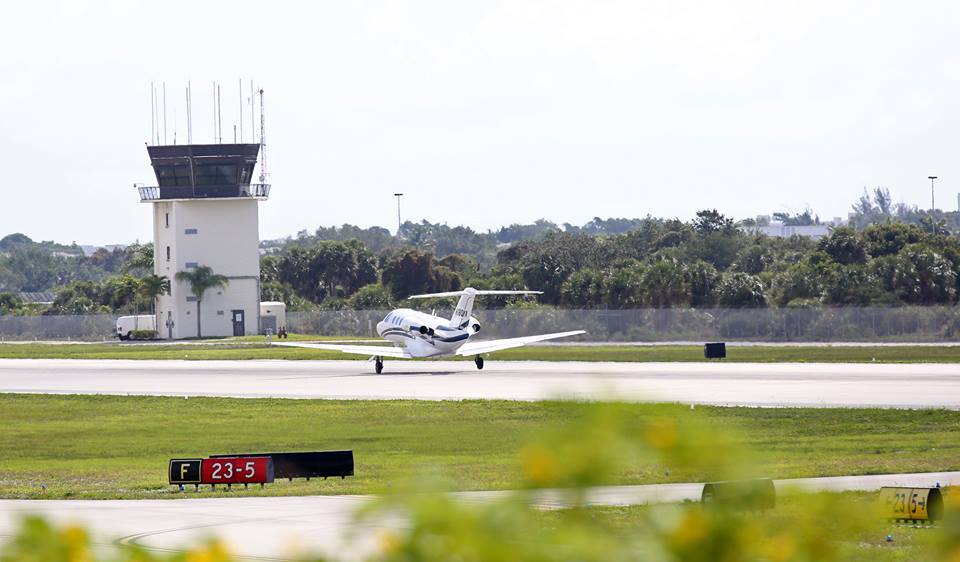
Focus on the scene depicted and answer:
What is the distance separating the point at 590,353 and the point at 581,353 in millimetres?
752

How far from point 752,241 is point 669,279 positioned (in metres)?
55.3

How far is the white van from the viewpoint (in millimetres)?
139500

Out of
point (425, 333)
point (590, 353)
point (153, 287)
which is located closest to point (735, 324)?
point (590, 353)

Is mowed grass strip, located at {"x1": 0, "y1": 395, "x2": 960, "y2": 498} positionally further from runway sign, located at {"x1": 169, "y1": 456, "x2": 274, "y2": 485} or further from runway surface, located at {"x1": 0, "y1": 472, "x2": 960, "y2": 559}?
runway surface, located at {"x1": 0, "y1": 472, "x2": 960, "y2": 559}

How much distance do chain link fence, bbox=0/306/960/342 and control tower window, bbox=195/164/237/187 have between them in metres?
25.2

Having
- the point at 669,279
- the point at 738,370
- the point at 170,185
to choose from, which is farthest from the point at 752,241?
the point at 738,370

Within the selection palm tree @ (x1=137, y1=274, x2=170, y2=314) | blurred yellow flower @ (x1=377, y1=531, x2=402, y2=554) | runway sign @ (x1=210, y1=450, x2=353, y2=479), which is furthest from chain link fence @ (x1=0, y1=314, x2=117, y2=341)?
blurred yellow flower @ (x1=377, y1=531, x2=402, y2=554)

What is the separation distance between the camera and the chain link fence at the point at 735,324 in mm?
98062

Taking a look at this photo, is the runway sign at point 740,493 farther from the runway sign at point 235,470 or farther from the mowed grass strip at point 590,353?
the mowed grass strip at point 590,353

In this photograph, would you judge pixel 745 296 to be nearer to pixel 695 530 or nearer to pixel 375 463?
pixel 375 463

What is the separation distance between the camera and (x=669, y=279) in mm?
126062

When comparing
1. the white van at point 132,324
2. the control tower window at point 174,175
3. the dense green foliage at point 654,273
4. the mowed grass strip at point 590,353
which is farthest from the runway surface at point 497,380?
the control tower window at point 174,175

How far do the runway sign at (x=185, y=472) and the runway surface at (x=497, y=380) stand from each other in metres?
21.0

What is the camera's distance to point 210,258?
471ft
